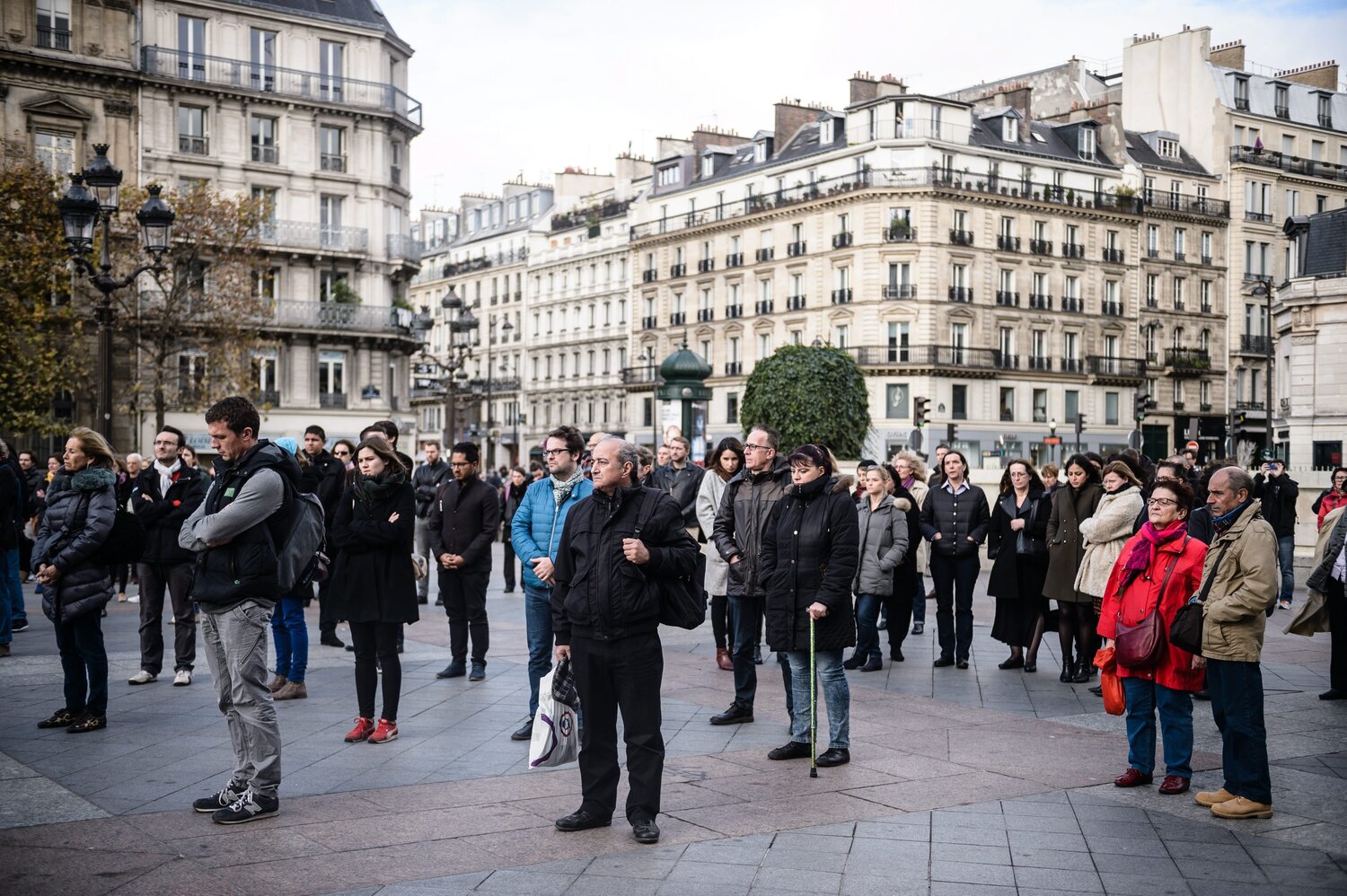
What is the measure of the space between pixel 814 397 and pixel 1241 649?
50853mm

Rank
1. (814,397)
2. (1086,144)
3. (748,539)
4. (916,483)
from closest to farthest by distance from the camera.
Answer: (748,539)
(916,483)
(814,397)
(1086,144)

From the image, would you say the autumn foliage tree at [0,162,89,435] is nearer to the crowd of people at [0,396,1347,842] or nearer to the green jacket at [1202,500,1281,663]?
the crowd of people at [0,396,1347,842]

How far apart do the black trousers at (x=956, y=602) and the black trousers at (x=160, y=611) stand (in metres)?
6.63

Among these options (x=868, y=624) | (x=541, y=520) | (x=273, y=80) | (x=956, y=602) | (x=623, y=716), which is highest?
(x=273, y=80)

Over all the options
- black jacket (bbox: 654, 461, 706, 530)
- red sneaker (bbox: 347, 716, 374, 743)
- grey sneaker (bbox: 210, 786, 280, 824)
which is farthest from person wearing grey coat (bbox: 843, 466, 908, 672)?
grey sneaker (bbox: 210, 786, 280, 824)

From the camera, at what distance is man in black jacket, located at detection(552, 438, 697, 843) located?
22.8 ft

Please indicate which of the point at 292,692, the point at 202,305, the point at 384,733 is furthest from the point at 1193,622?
the point at 202,305

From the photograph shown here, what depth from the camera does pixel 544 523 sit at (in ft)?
30.6

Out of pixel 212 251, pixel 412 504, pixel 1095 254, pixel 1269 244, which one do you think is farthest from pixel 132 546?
pixel 1269 244

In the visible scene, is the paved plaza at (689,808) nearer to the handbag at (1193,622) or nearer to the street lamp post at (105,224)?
the handbag at (1193,622)

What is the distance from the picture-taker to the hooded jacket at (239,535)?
7.23m

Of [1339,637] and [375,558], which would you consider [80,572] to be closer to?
[375,558]

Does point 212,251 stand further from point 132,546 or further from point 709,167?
point 709,167

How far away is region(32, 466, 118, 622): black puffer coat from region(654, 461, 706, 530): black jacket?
516 cm
